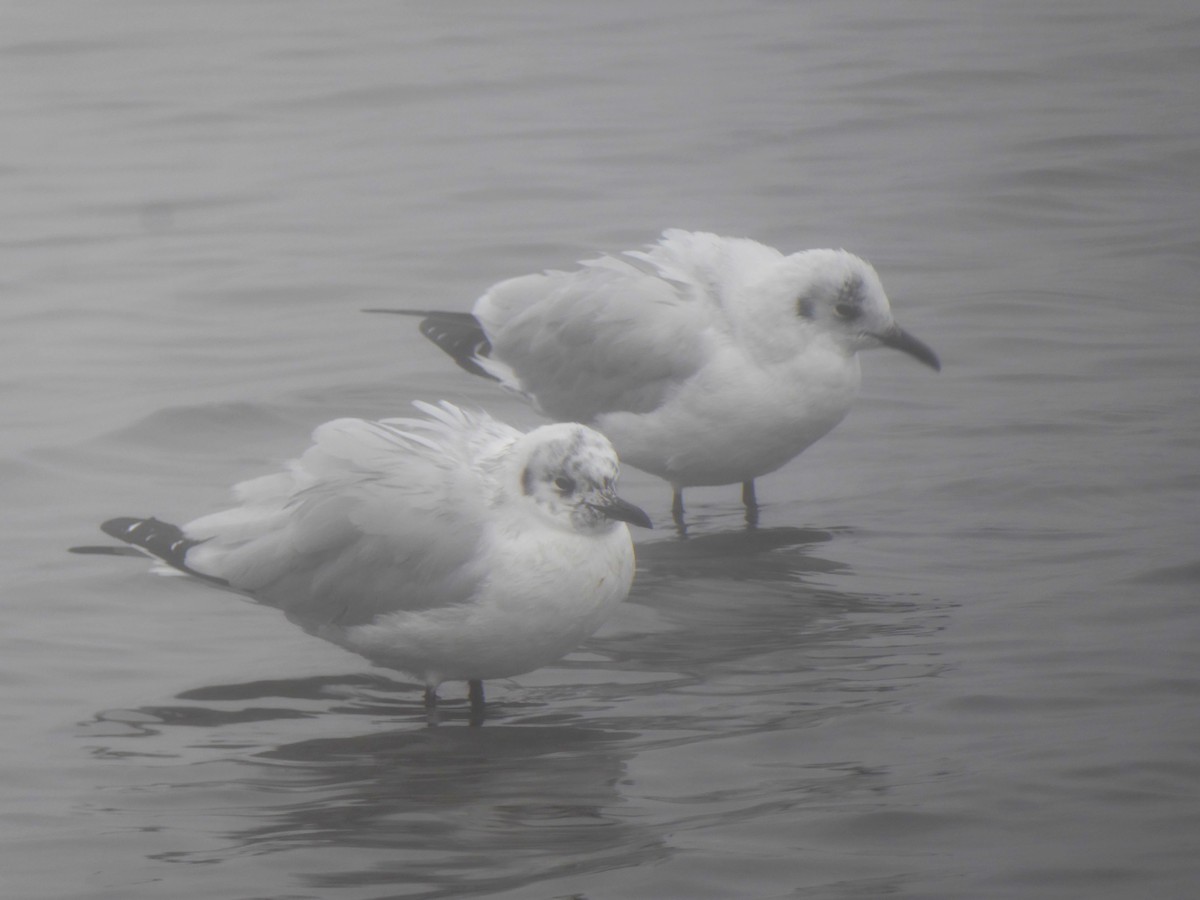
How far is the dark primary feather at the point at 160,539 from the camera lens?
6.02 metres

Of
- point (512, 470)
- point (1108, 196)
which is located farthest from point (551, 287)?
point (1108, 196)

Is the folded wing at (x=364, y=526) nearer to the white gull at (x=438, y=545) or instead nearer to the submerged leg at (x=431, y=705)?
the white gull at (x=438, y=545)

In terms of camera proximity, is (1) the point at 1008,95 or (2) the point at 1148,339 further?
(1) the point at 1008,95

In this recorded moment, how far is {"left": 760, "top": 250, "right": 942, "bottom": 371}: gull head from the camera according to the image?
7.36 m

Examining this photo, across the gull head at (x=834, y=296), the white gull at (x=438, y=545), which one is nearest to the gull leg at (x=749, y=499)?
the gull head at (x=834, y=296)

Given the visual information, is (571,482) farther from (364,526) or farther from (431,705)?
(431,705)

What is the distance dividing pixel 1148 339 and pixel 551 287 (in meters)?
3.31

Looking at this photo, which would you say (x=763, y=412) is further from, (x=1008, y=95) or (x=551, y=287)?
(x=1008, y=95)

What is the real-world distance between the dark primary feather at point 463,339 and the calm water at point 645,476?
685mm

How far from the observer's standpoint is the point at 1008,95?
49.0 feet

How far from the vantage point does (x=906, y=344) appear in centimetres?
753

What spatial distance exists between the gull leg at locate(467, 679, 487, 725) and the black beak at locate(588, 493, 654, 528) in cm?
73

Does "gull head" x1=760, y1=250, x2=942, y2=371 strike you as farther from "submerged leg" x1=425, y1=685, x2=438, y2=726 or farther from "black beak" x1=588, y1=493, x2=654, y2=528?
"submerged leg" x1=425, y1=685, x2=438, y2=726

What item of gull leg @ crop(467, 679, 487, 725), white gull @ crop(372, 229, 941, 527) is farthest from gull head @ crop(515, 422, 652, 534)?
white gull @ crop(372, 229, 941, 527)
